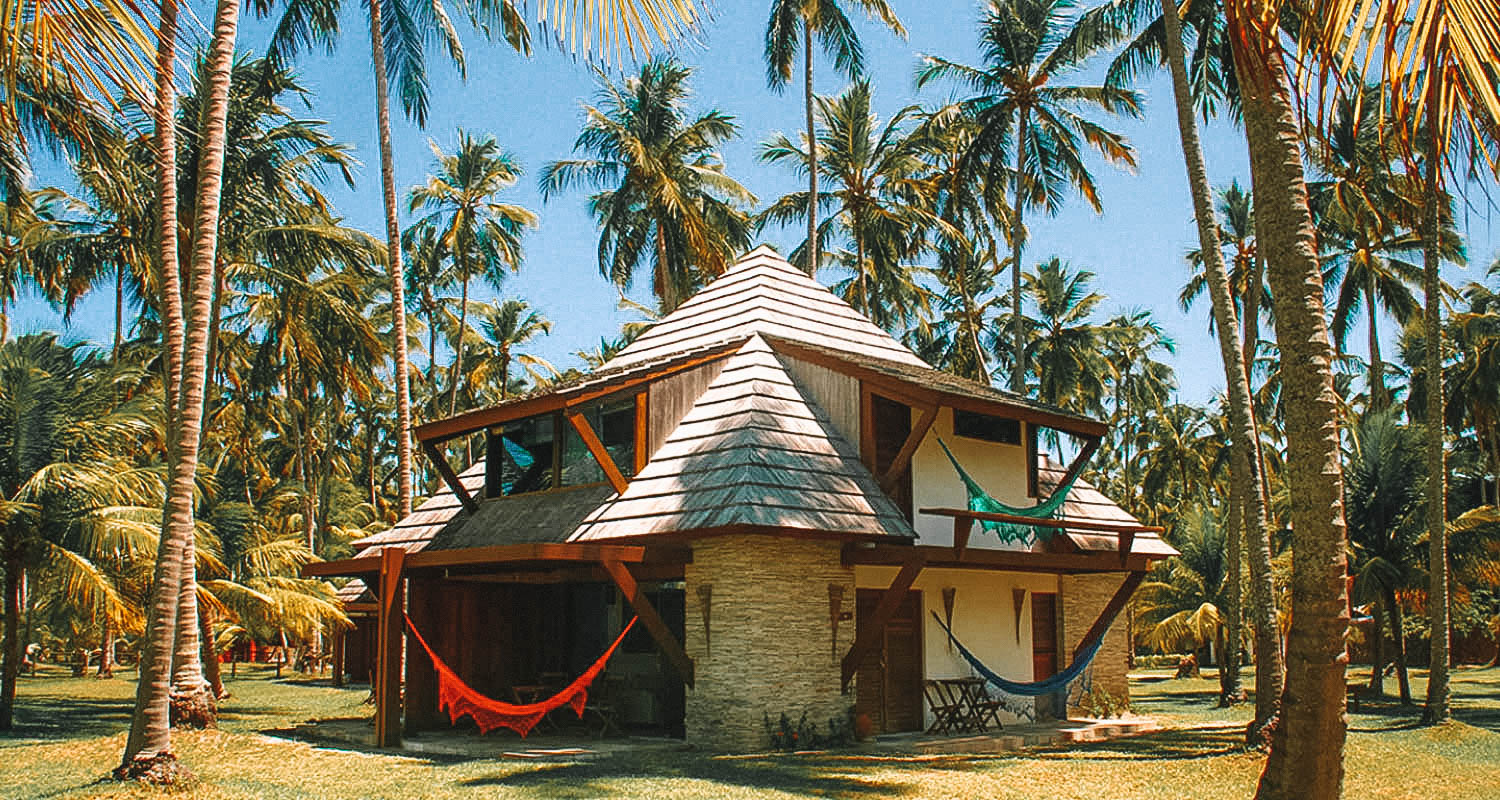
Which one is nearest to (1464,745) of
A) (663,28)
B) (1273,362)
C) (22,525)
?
(663,28)

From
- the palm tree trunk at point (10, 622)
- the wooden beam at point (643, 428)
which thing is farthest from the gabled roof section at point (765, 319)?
the palm tree trunk at point (10, 622)

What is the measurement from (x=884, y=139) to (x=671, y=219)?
18.3 ft

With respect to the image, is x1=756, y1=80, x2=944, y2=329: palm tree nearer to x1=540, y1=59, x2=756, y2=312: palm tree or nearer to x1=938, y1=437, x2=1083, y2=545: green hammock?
x1=540, y1=59, x2=756, y2=312: palm tree

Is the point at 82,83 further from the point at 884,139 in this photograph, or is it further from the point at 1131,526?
the point at 884,139

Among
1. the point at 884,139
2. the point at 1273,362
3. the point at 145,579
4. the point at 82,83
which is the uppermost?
the point at 884,139

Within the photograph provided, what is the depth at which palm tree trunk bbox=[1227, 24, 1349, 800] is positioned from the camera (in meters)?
6.51

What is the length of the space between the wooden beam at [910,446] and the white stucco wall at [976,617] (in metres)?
1.28

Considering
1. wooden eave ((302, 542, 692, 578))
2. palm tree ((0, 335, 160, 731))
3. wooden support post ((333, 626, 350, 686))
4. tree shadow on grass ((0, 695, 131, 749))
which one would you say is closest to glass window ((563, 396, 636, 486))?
wooden eave ((302, 542, 692, 578))

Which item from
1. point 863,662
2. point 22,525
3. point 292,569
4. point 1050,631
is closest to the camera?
point 863,662

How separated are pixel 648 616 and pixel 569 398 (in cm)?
308

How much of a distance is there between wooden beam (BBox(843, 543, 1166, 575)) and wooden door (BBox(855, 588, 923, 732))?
87 cm

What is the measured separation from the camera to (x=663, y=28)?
303 cm

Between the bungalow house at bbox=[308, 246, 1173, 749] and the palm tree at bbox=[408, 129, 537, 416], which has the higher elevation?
the palm tree at bbox=[408, 129, 537, 416]

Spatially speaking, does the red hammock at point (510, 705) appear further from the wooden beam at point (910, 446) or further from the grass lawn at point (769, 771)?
the wooden beam at point (910, 446)
